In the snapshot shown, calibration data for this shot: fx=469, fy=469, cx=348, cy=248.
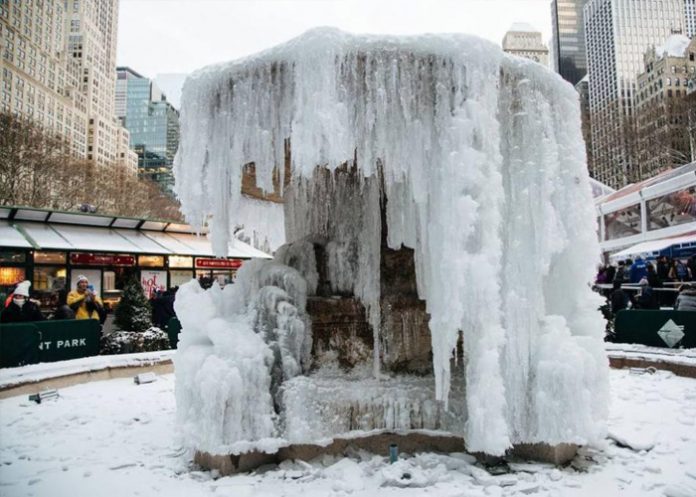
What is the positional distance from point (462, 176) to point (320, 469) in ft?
9.21

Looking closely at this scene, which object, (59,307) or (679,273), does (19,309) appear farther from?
(679,273)

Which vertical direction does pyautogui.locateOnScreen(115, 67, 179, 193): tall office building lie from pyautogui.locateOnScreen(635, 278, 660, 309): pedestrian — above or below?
above

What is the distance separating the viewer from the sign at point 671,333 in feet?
29.2

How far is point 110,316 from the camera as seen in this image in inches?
541

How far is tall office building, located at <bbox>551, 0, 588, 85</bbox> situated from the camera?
16938cm

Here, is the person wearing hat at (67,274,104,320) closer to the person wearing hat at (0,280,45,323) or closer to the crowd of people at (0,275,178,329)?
the crowd of people at (0,275,178,329)

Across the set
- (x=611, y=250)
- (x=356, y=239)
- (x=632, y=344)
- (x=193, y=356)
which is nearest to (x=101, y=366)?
(x=193, y=356)

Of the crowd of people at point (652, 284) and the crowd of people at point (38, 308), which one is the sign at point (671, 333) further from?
the crowd of people at point (38, 308)

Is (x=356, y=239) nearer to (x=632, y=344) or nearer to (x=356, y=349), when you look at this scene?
(x=356, y=349)

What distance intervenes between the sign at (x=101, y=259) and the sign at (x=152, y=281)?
81 centimetres

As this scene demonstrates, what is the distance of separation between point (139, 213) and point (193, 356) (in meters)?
35.4

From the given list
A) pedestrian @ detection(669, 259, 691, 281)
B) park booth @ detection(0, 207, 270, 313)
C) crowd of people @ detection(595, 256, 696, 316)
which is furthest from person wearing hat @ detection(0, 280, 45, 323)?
pedestrian @ detection(669, 259, 691, 281)

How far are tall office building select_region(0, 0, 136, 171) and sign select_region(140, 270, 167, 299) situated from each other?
27.2ft

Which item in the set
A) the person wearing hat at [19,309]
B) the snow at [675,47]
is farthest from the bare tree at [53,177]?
the snow at [675,47]
